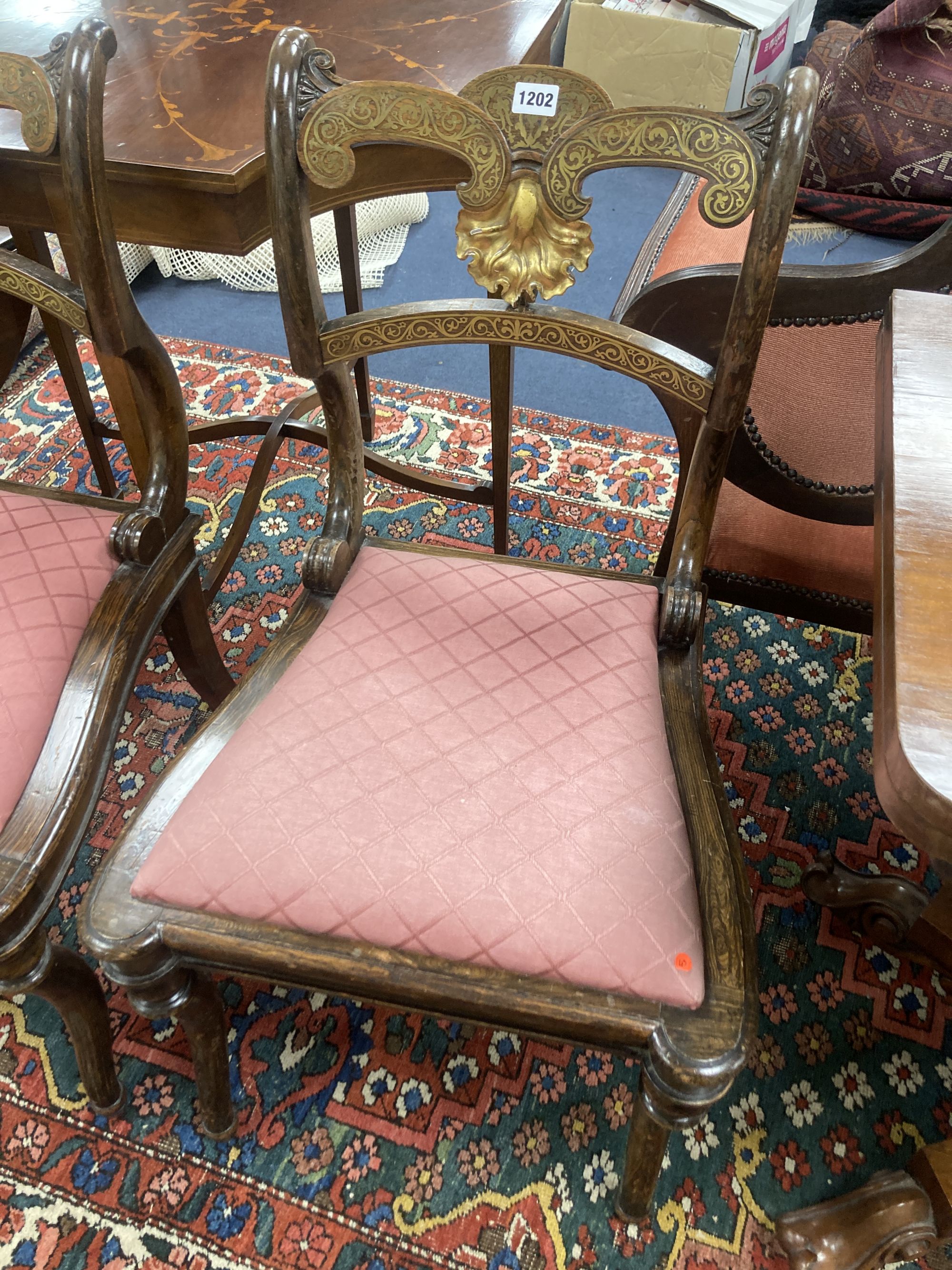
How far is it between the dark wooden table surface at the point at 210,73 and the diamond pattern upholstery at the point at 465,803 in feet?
1.69

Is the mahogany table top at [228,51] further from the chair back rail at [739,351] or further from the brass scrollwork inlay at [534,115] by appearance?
the chair back rail at [739,351]

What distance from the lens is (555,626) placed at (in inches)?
37.3

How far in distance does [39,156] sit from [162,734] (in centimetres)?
88

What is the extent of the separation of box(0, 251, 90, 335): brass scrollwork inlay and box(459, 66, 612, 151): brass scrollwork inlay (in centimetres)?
47

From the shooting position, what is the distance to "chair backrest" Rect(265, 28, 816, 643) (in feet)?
2.36

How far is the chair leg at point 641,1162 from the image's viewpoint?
0.81m

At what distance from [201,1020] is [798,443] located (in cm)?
99

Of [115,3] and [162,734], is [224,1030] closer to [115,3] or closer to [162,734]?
[162,734]

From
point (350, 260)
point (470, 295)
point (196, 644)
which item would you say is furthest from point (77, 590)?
point (470, 295)

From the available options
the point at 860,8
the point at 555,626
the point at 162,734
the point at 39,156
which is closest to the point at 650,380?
the point at 555,626

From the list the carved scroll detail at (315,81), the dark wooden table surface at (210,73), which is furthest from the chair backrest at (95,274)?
the carved scroll detail at (315,81)

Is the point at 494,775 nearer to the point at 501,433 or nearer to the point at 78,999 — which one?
the point at 78,999

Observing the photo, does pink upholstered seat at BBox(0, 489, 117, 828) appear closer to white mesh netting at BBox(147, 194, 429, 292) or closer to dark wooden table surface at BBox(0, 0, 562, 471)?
dark wooden table surface at BBox(0, 0, 562, 471)

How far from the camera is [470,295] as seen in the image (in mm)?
2467
